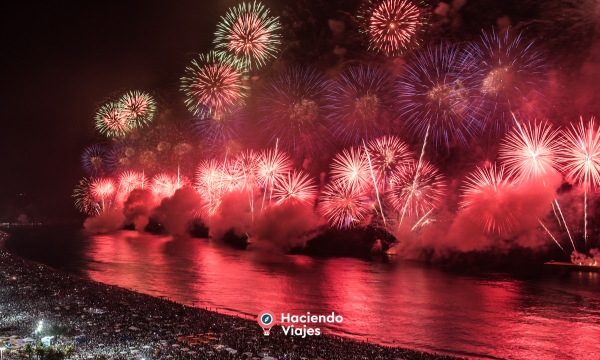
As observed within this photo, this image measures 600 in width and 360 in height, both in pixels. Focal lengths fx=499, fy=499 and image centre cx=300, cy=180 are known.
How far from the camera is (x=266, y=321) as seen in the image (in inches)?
757

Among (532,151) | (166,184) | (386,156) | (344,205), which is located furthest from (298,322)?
(166,184)

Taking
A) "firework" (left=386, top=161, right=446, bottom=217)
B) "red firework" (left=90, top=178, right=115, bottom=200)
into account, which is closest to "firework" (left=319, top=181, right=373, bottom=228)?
"firework" (left=386, top=161, right=446, bottom=217)

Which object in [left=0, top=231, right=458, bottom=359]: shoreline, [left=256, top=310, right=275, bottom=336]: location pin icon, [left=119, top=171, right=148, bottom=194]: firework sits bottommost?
[left=0, top=231, right=458, bottom=359]: shoreline

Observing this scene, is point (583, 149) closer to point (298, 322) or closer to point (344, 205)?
point (344, 205)

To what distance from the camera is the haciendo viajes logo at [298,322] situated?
17312 mm

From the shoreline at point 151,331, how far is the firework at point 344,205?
2438cm

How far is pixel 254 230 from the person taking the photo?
2117 inches

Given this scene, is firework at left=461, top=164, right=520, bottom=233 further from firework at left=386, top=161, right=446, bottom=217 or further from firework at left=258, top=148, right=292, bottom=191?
firework at left=258, top=148, right=292, bottom=191

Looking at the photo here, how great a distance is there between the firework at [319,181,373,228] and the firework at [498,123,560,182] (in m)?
12.6

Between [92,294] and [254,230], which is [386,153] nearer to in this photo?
[254,230]

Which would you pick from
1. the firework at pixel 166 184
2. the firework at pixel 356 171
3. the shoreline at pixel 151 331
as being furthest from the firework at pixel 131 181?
the shoreline at pixel 151 331

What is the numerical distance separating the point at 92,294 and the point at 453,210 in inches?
1244

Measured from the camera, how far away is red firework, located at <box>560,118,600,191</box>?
33.0m

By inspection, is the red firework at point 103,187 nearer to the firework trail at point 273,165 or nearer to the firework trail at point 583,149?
the firework trail at point 273,165
